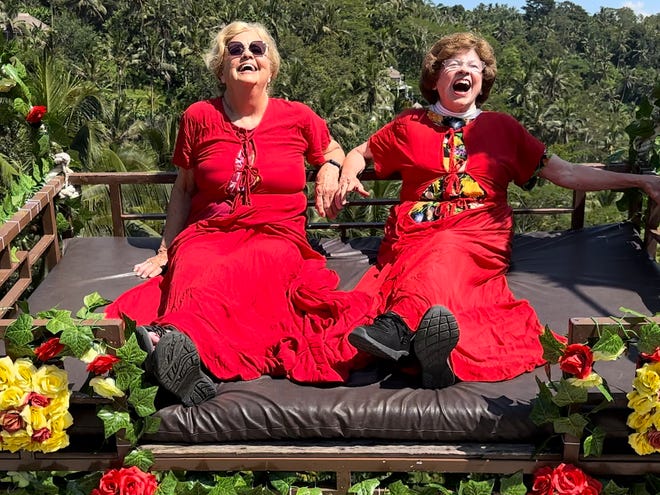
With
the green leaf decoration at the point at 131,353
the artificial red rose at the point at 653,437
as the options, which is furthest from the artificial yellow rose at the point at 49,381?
the artificial red rose at the point at 653,437

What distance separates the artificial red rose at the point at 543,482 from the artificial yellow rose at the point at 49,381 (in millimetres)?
1718

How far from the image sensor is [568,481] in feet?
8.19

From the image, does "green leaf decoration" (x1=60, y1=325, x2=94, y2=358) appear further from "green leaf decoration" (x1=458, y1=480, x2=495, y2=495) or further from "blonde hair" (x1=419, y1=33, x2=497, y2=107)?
"blonde hair" (x1=419, y1=33, x2=497, y2=107)

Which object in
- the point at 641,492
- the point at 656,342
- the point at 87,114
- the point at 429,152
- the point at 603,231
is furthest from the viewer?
the point at 87,114

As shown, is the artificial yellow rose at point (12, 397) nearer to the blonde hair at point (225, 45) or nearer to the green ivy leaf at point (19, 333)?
the green ivy leaf at point (19, 333)

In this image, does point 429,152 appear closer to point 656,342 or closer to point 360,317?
point 360,317

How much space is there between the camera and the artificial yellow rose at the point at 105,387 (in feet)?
8.06

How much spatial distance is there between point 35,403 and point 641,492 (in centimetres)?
218

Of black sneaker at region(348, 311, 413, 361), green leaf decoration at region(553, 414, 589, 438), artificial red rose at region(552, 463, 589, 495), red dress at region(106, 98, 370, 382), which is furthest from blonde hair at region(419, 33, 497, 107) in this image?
artificial red rose at region(552, 463, 589, 495)

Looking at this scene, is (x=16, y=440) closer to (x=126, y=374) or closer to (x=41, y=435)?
(x=41, y=435)

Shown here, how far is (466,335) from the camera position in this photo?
9.77ft

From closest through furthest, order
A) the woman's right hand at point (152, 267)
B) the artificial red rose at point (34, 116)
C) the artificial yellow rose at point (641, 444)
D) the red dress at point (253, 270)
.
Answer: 1. the artificial yellow rose at point (641, 444)
2. the red dress at point (253, 270)
3. the woman's right hand at point (152, 267)
4. the artificial red rose at point (34, 116)

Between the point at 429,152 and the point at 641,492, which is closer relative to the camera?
the point at 641,492

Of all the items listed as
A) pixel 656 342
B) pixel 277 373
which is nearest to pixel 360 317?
pixel 277 373
